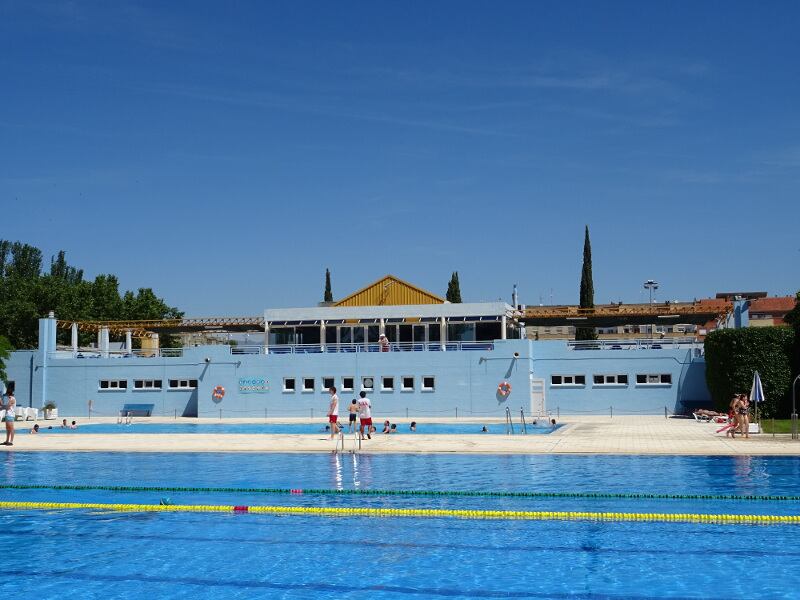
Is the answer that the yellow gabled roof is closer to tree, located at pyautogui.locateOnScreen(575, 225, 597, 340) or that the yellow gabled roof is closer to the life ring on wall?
the life ring on wall

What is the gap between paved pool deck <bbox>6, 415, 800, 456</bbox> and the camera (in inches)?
874

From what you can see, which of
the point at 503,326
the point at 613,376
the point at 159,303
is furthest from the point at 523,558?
the point at 159,303

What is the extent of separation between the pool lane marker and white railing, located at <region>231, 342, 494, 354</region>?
85.6 feet

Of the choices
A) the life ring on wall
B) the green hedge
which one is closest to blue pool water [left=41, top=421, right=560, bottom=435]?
the life ring on wall

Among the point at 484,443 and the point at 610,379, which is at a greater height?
the point at 610,379

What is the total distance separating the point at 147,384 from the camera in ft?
145

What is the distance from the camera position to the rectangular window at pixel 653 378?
3928 centimetres

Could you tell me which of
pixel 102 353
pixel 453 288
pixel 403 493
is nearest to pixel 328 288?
pixel 453 288

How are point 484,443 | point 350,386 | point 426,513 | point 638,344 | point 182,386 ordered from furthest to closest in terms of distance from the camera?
1. point 182,386
2. point 350,386
3. point 638,344
4. point 484,443
5. point 426,513

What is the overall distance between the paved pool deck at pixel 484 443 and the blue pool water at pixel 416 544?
219 cm

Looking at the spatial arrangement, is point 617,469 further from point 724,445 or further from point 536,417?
point 536,417

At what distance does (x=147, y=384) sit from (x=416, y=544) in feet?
112

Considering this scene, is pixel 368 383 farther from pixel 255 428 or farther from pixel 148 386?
pixel 148 386

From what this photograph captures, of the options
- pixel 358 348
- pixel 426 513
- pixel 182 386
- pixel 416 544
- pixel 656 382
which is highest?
pixel 358 348
